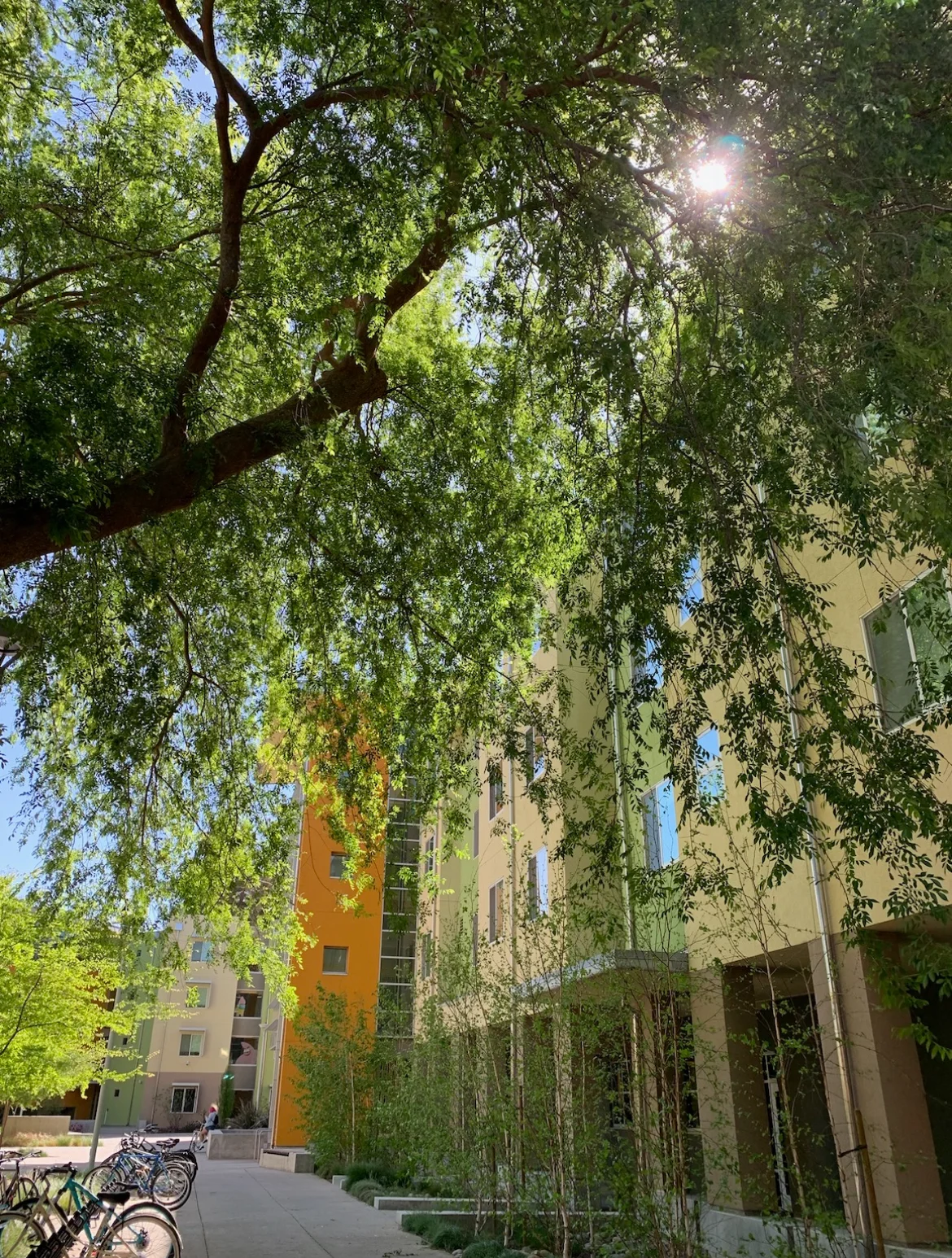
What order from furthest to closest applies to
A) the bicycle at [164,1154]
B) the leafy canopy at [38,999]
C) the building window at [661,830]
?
the leafy canopy at [38,999], the bicycle at [164,1154], the building window at [661,830]

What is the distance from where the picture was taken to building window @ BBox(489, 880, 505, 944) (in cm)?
2069

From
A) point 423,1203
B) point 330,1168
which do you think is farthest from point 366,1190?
point 330,1168

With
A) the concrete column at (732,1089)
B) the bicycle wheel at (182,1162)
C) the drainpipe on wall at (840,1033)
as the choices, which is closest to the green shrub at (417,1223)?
the concrete column at (732,1089)

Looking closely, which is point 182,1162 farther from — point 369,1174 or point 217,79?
point 217,79

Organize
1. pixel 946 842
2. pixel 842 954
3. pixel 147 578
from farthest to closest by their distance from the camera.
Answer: pixel 842 954 → pixel 147 578 → pixel 946 842

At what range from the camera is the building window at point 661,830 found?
14133 millimetres

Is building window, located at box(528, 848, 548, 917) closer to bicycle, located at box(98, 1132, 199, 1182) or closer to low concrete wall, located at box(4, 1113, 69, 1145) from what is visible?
bicycle, located at box(98, 1132, 199, 1182)

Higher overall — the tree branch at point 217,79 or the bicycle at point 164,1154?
the tree branch at point 217,79

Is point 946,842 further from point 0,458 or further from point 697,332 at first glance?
point 0,458

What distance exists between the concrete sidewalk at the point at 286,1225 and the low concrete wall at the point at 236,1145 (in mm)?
11613

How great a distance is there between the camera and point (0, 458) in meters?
6.27

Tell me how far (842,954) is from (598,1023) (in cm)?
263

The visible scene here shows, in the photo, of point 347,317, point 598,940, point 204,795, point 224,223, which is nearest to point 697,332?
point 347,317

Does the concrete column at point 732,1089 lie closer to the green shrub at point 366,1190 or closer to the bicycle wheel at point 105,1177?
the green shrub at point 366,1190
